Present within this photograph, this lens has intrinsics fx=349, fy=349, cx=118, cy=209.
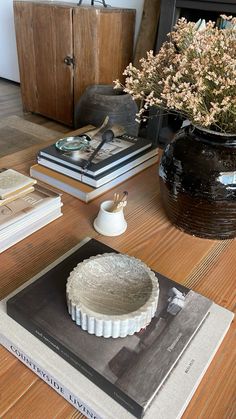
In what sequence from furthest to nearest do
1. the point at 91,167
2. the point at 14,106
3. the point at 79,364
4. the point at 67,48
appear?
the point at 14,106
the point at 67,48
the point at 91,167
the point at 79,364

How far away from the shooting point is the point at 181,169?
25.6 inches

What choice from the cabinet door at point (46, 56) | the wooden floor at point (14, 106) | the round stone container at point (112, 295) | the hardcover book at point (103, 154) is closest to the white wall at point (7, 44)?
the wooden floor at point (14, 106)

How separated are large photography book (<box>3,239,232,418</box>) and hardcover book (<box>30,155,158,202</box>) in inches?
11.4

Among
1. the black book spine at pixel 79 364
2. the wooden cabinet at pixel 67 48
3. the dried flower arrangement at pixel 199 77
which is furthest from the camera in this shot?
the wooden cabinet at pixel 67 48

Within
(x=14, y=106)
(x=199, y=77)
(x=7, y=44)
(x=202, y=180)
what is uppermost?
(x=199, y=77)

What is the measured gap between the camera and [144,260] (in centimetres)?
66

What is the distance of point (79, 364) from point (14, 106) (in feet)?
9.14

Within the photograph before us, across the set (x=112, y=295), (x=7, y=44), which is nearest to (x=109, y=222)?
(x=112, y=295)

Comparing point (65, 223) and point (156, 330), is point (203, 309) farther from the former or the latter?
point (65, 223)

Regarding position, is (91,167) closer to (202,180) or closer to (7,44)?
(202,180)

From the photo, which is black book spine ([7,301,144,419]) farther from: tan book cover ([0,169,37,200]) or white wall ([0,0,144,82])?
white wall ([0,0,144,82])

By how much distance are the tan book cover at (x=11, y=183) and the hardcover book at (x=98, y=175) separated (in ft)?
0.37

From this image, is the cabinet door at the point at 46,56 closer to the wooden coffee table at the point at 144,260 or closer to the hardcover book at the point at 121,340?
the wooden coffee table at the point at 144,260

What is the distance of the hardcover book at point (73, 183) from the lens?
81 cm
